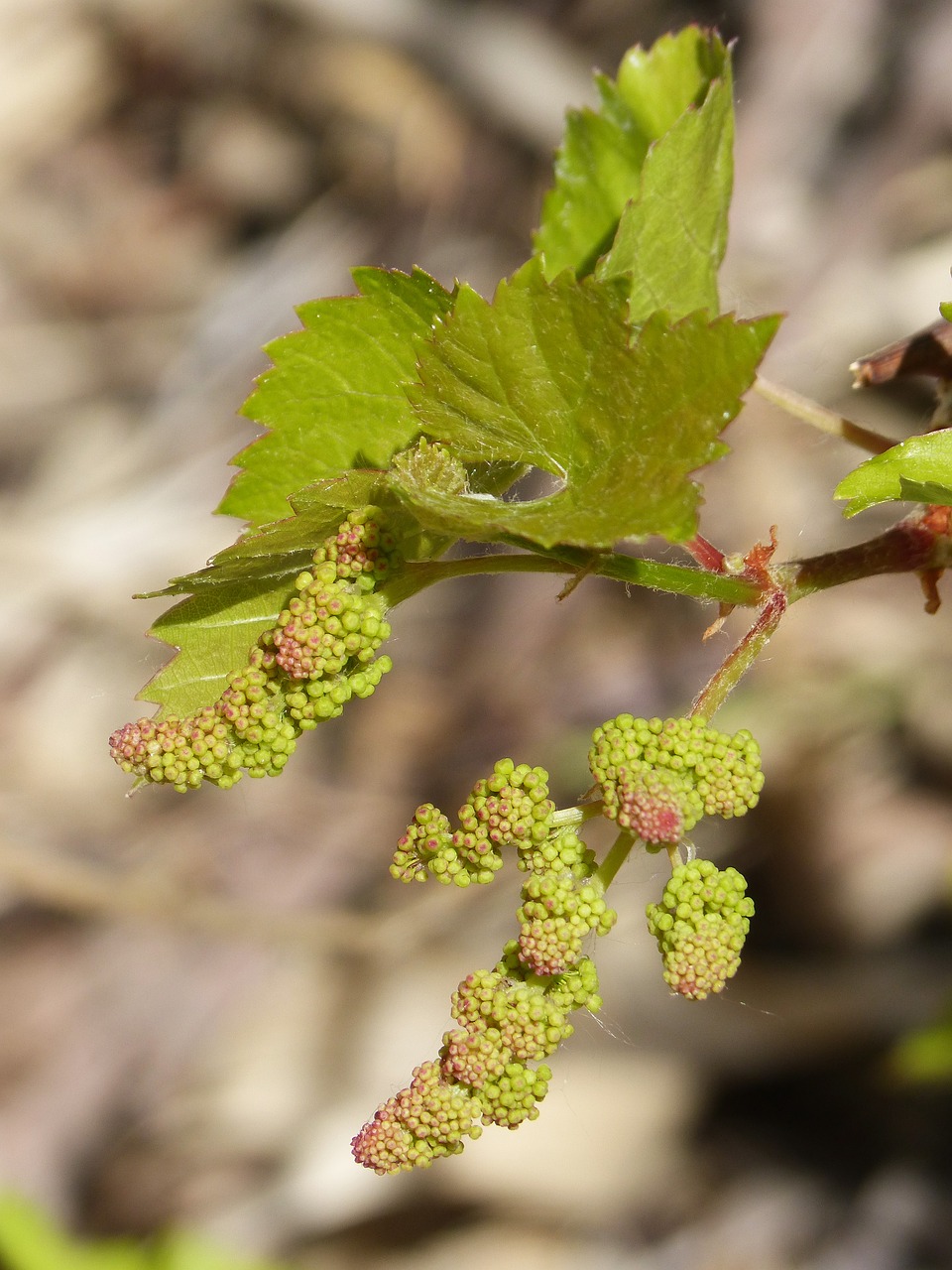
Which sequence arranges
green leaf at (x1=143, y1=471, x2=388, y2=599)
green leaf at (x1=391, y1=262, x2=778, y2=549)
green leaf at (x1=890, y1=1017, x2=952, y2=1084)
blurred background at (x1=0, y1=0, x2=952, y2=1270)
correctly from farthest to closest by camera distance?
1. blurred background at (x1=0, y1=0, x2=952, y2=1270)
2. green leaf at (x1=890, y1=1017, x2=952, y2=1084)
3. green leaf at (x1=143, y1=471, x2=388, y2=599)
4. green leaf at (x1=391, y1=262, x2=778, y2=549)

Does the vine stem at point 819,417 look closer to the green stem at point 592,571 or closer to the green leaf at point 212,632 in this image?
the green stem at point 592,571

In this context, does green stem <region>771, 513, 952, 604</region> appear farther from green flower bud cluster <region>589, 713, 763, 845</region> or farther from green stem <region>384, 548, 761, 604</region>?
green flower bud cluster <region>589, 713, 763, 845</region>

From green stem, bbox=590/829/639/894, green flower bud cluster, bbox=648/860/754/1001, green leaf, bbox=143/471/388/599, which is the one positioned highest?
green leaf, bbox=143/471/388/599

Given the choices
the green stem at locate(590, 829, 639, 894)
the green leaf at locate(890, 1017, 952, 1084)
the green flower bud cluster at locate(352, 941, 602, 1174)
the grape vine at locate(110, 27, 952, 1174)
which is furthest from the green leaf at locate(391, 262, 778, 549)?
the green leaf at locate(890, 1017, 952, 1084)

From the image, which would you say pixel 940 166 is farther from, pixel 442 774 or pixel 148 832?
pixel 148 832

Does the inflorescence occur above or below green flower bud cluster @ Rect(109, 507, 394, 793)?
below

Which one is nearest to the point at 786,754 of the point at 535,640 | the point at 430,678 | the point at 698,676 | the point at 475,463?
the point at 698,676
